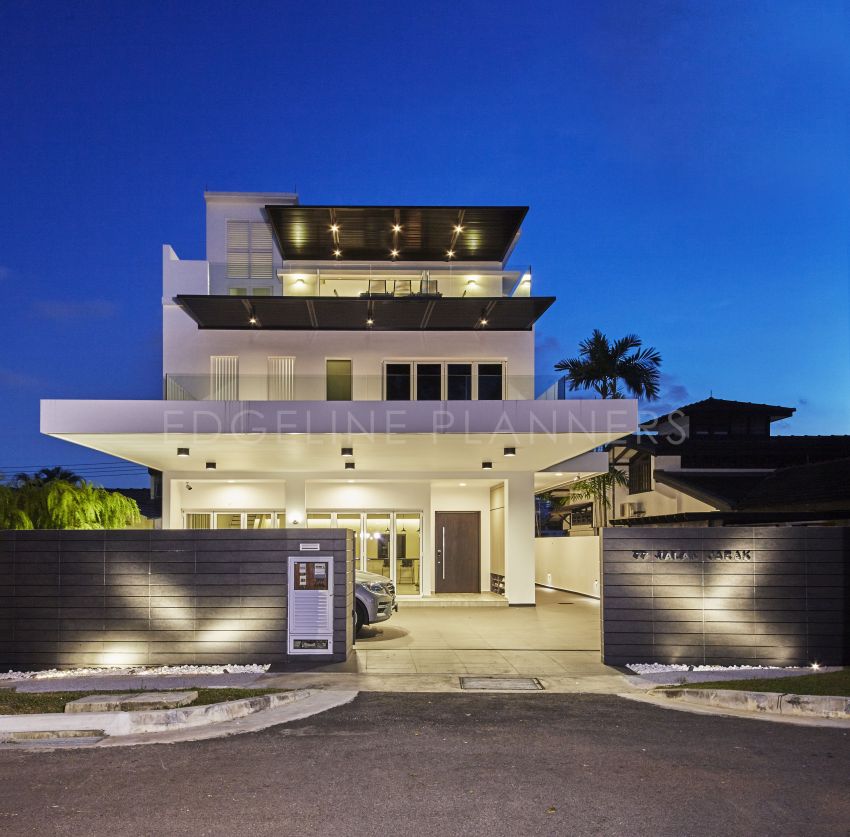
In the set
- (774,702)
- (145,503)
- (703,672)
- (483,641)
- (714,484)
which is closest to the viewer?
(774,702)

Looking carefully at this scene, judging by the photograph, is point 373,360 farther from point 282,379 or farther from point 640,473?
→ point 640,473

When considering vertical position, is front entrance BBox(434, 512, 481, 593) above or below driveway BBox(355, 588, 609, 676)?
above

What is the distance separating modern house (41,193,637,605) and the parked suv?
3.45m

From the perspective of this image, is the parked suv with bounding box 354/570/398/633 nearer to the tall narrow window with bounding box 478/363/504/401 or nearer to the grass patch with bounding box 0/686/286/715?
the grass patch with bounding box 0/686/286/715

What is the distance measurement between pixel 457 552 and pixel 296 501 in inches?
182

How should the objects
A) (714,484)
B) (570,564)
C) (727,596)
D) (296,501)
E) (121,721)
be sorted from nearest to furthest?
(121,721)
(727,596)
(296,501)
(570,564)
(714,484)

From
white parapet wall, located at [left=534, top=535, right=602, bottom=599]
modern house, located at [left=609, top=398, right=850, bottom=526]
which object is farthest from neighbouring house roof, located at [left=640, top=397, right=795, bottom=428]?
white parapet wall, located at [left=534, top=535, right=602, bottom=599]

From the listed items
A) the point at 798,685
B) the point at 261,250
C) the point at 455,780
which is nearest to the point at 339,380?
the point at 261,250

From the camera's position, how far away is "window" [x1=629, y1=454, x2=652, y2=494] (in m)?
33.8

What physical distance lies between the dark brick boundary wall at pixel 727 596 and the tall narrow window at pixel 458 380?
8.98m

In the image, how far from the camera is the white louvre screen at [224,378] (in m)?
17.7

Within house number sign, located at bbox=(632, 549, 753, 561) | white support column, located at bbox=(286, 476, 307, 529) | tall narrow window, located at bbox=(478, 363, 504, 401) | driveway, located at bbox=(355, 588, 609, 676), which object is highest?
tall narrow window, located at bbox=(478, 363, 504, 401)

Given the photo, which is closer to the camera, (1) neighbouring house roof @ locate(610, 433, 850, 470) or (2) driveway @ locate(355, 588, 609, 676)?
(2) driveway @ locate(355, 588, 609, 676)

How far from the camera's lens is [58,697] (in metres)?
9.21
